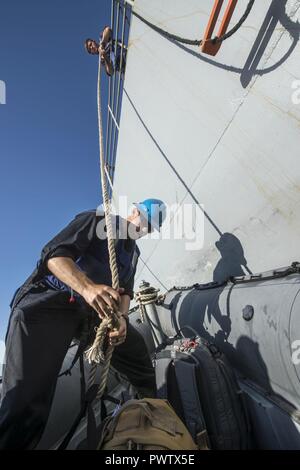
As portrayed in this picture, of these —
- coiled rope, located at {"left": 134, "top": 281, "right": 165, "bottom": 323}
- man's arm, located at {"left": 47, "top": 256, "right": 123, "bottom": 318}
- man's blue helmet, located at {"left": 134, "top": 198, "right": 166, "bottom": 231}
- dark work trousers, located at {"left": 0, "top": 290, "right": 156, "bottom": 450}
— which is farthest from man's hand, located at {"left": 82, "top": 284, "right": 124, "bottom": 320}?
coiled rope, located at {"left": 134, "top": 281, "right": 165, "bottom": 323}

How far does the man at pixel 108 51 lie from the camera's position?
4512 mm

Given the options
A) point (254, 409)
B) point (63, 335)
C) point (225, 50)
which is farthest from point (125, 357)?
point (225, 50)

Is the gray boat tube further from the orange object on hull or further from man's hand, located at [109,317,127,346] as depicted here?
the orange object on hull

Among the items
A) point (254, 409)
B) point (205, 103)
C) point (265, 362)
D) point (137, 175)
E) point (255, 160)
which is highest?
point (137, 175)

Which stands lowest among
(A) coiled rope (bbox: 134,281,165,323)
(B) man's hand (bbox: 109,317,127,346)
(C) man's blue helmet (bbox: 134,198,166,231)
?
(B) man's hand (bbox: 109,317,127,346)

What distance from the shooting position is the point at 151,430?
0.96 m

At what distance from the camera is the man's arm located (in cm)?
117

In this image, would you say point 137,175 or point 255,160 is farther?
point 137,175

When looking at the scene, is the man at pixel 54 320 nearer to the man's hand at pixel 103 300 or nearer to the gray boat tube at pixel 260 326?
the man's hand at pixel 103 300

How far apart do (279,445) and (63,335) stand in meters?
1.19

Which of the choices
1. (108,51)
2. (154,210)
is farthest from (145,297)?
(108,51)

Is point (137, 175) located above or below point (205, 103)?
above

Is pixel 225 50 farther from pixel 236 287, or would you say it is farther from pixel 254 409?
pixel 254 409

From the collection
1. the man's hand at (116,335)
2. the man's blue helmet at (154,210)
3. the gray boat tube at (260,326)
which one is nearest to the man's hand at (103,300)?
the man's hand at (116,335)
